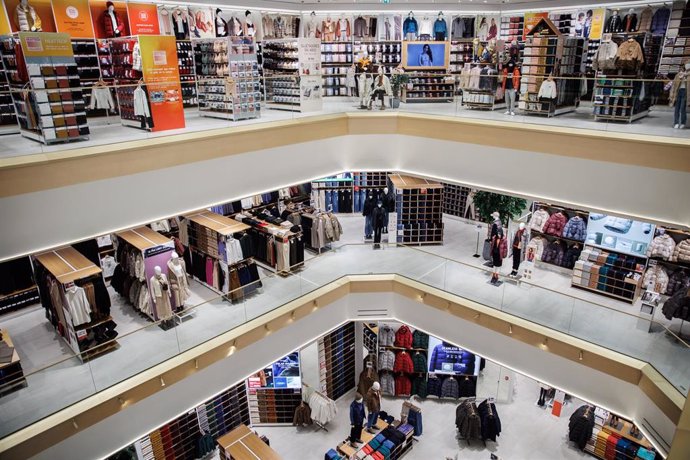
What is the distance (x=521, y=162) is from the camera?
9688 mm

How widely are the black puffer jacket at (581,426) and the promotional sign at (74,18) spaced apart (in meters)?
15.1

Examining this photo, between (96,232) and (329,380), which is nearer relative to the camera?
(96,232)

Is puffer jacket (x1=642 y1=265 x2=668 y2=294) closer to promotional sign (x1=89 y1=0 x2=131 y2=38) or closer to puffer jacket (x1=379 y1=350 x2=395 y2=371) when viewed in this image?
puffer jacket (x1=379 y1=350 x2=395 y2=371)

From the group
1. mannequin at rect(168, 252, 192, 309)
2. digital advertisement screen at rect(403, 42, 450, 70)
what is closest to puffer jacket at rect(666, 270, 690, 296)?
digital advertisement screen at rect(403, 42, 450, 70)

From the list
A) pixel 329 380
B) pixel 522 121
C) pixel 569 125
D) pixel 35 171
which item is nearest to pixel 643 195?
pixel 569 125

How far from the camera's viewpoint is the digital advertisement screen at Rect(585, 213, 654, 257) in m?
10.4

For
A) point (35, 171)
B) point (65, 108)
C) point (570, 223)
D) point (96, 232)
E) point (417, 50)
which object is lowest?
point (570, 223)

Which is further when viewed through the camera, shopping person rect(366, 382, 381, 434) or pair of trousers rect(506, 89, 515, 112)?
shopping person rect(366, 382, 381, 434)

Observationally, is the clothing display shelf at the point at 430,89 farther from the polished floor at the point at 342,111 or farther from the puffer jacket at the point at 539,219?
the puffer jacket at the point at 539,219

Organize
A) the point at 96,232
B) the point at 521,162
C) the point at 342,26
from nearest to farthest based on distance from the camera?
the point at 96,232, the point at 521,162, the point at 342,26

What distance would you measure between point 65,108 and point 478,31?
47.3ft

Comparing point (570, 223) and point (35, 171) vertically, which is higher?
point (35, 171)

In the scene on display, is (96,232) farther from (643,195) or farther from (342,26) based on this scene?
(342,26)

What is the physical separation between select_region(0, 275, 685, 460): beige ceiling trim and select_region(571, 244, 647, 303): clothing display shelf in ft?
9.39
